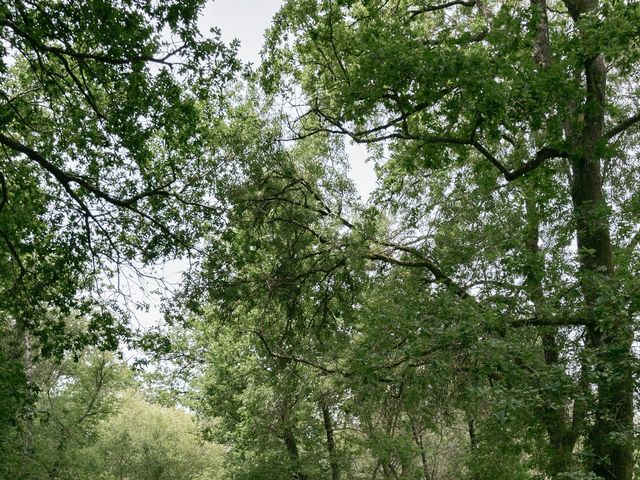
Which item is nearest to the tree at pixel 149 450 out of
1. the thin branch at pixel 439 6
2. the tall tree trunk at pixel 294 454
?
the tall tree trunk at pixel 294 454

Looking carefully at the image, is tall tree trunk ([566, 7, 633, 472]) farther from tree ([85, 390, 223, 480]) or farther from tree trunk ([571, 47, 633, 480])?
tree ([85, 390, 223, 480])

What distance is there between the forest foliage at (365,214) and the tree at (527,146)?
0.14 ft

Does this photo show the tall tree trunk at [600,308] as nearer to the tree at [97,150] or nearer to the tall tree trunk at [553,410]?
the tall tree trunk at [553,410]

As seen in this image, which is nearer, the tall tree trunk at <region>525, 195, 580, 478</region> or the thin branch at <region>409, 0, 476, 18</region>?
the tall tree trunk at <region>525, 195, 580, 478</region>

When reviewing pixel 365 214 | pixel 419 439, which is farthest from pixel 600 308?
pixel 419 439

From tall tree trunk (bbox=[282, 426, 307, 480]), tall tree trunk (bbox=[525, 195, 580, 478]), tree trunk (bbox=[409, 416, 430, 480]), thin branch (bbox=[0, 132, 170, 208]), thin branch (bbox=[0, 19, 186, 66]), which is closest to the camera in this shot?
thin branch (bbox=[0, 19, 186, 66])

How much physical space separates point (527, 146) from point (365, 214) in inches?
133

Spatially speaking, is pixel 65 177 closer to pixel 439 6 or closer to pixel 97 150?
pixel 97 150

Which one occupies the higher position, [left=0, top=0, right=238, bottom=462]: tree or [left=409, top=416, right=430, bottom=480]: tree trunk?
[left=0, top=0, right=238, bottom=462]: tree

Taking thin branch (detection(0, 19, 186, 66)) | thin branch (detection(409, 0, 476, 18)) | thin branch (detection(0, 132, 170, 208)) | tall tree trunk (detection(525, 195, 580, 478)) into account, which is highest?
thin branch (detection(409, 0, 476, 18))

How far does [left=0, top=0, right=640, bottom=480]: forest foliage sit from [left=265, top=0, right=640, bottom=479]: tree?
4 cm

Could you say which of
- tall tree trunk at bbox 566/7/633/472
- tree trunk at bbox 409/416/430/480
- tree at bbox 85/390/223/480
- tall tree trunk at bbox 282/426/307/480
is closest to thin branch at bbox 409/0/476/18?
tall tree trunk at bbox 566/7/633/472

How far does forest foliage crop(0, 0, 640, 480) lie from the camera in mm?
6934

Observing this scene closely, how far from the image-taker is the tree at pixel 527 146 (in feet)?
22.4
